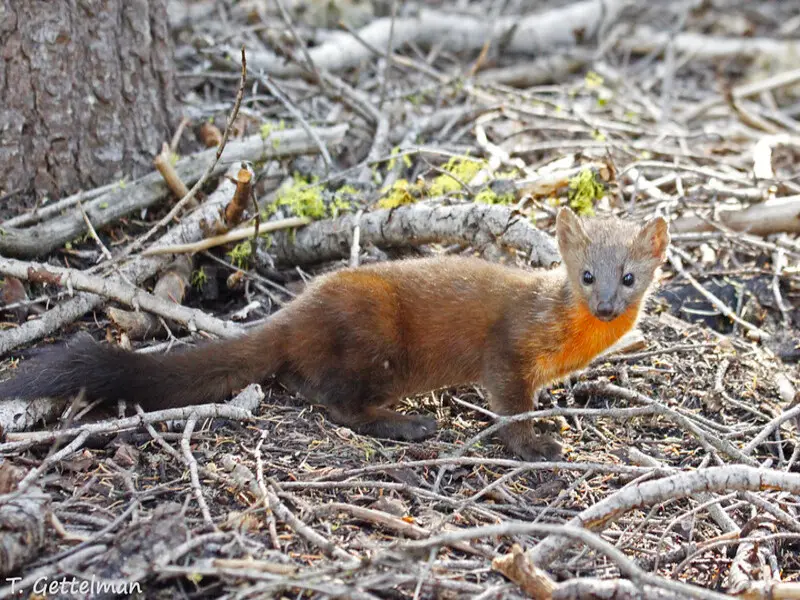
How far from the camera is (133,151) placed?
594 cm

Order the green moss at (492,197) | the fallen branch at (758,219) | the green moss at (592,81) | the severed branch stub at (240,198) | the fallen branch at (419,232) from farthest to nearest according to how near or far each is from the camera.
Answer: the green moss at (592,81), the fallen branch at (758,219), the green moss at (492,197), the fallen branch at (419,232), the severed branch stub at (240,198)

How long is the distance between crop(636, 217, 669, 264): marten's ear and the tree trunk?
3.27 m

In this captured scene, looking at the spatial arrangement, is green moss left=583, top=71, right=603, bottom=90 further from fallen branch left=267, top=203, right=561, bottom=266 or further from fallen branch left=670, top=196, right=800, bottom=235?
fallen branch left=267, top=203, right=561, bottom=266

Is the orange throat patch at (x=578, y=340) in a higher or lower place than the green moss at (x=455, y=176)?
lower

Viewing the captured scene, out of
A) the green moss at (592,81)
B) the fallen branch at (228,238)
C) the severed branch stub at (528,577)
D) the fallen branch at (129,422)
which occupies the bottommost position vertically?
the severed branch stub at (528,577)

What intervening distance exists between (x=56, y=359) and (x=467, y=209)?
101 inches

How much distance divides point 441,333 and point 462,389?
2.20 ft

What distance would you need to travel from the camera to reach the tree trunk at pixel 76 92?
5.35 metres

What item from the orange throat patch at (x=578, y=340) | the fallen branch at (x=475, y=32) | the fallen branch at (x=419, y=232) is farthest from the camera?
the fallen branch at (x=475, y=32)

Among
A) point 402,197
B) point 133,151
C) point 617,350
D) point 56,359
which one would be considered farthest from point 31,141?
point 617,350

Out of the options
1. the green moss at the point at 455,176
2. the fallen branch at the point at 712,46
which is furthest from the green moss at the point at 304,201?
the fallen branch at the point at 712,46
